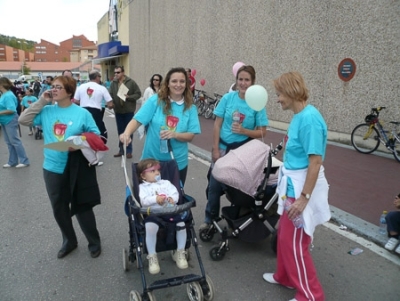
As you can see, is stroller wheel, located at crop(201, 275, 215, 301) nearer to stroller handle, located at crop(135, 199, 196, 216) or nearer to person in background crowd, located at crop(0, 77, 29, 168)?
stroller handle, located at crop(135, 199, 196, 216)

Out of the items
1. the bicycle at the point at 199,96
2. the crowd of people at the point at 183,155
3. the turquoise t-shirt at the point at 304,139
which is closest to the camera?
the turquoise t-shirt at the point at 304,139

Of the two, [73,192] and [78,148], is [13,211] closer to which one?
[73,192]

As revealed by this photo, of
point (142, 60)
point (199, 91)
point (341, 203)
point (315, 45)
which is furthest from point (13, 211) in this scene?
point (142, 60)

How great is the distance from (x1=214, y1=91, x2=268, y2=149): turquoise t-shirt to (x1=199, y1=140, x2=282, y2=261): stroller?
14.4 inches

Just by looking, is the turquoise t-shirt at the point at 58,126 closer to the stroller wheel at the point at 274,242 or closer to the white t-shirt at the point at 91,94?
the stroller wheel at the point at 274,242

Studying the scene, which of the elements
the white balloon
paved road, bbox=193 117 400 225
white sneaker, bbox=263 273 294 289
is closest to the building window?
paved road, bbox=193 117 400 225

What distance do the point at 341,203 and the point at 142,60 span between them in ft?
72.4

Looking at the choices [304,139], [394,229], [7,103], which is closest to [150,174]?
[304,139]

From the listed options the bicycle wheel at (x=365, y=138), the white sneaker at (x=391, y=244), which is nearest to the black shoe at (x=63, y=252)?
the white sneaker at (x=391, y=244)

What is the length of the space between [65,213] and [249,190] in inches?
71.9

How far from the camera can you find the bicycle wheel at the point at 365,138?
7.44 metres

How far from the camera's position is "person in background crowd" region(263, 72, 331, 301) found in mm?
2363

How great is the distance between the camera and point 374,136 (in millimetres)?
7453

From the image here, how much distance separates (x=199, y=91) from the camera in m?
15.2
